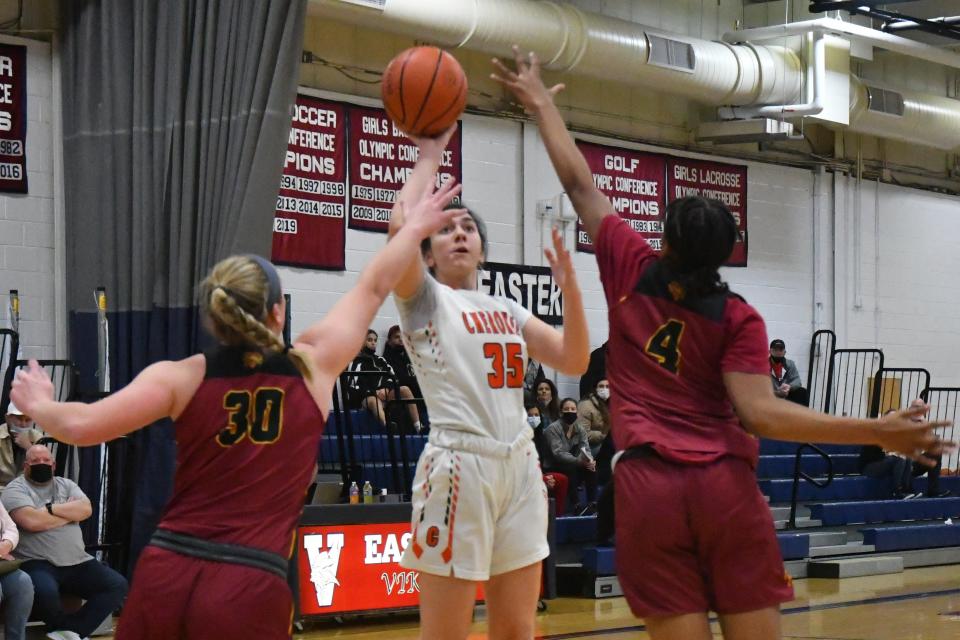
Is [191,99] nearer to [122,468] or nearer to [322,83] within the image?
[122,468]

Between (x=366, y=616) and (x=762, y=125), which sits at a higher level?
(x=762, y=125)

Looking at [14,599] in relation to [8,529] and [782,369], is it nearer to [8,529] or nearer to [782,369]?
[8,529]

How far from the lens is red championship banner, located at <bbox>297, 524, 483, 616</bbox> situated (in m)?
8.49

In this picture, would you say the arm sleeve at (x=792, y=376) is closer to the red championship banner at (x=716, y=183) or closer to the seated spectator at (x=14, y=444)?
the red championship banner at (x=716, y=183)

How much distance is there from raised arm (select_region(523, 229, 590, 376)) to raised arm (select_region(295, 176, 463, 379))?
2.13 feet

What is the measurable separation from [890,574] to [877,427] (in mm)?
10246

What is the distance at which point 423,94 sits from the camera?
4.18 metres

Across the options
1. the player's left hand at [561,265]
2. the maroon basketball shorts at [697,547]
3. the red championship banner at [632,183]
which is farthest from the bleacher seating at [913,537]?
the maroon basketball shorts at [697,547]

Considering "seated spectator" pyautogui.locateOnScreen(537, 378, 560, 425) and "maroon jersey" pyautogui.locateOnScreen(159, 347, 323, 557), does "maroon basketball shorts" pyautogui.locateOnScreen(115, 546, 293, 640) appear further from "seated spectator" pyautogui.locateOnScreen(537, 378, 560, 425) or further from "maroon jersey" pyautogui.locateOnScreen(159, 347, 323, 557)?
"seated spectator" pyautogui.locateOnScreen(537, 378, 560, 425)

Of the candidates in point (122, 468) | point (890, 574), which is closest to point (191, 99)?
point (122, 468)

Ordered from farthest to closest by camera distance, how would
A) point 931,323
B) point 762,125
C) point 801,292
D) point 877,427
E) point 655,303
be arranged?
1. point 931,323
2. point 801,292
3. point 762,125
4. point 655,303
5. point 877,427

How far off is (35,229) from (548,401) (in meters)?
4.86

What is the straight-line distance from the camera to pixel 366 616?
29.5ft

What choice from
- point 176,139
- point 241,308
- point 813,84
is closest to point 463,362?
point 241,308
